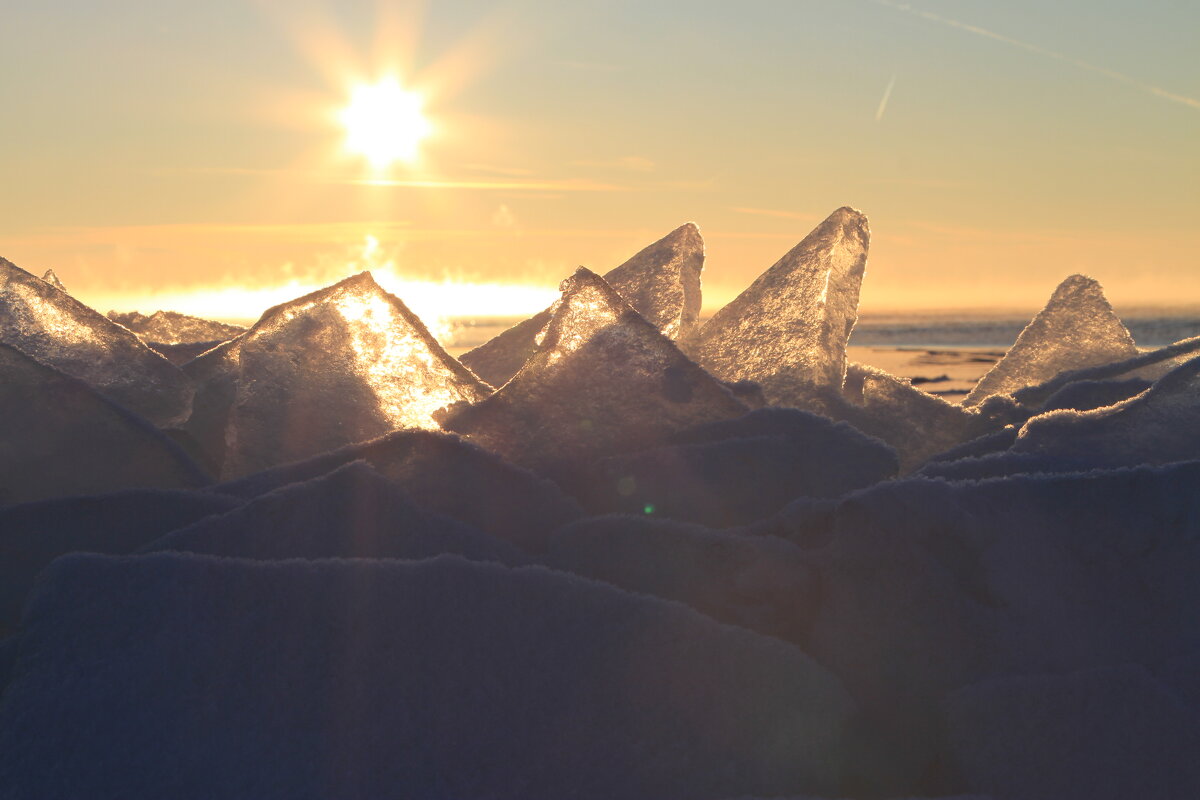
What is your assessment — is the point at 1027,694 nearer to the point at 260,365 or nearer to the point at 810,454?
the point at 810,454

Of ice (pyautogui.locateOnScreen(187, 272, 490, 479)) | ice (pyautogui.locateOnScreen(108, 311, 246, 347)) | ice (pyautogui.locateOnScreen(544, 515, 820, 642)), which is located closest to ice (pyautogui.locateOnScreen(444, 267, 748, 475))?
ice (pyautogui.locateOnScreen(187, 272, 490, 479))

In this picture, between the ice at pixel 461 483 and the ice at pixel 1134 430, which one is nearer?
the ice at pixel 461 483

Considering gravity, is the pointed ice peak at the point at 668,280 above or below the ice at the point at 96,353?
above

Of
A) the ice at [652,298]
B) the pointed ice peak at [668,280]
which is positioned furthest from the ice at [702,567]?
the pointed ice peak at [668,280]

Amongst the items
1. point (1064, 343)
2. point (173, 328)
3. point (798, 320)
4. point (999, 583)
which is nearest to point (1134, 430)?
point (999, 583)

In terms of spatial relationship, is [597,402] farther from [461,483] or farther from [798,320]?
[798,320]

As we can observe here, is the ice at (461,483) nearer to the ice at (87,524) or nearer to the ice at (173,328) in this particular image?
the ice at (87,524)
